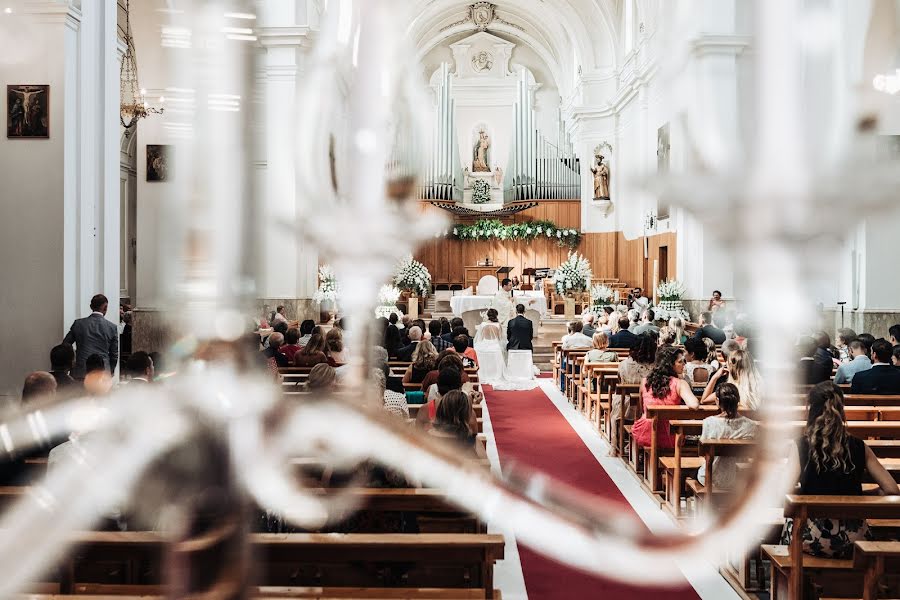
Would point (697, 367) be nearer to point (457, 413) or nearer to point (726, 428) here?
point (726, 428)

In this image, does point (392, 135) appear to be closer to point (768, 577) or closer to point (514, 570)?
point (514, 570)

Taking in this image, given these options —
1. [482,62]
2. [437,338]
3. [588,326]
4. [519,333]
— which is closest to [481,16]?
[482,62]

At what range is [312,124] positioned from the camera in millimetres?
484

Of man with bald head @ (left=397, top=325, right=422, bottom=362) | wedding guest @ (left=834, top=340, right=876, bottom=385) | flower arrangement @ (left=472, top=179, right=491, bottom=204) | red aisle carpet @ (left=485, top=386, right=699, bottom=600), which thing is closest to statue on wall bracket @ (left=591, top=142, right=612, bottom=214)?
flower arrangement @ (left=472, top=179, right=491, bottom=204)

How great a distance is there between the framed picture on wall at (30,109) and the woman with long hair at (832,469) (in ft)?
25.4

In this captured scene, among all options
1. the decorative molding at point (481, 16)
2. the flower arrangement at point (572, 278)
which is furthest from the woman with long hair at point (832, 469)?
the decorative molding at point (481, 16)

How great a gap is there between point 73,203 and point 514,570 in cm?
615

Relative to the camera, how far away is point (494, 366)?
42.2 feet

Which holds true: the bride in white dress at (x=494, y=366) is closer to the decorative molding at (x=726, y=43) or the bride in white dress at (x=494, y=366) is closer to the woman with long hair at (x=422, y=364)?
the woman with long hair at (x=422, y=364)

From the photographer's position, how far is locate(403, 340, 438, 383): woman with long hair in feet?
21.8

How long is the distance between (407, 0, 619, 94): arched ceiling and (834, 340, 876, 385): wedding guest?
16114 mm

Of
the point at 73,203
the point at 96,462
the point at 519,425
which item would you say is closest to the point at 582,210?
the point at 519,425

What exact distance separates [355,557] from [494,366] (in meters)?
9.94

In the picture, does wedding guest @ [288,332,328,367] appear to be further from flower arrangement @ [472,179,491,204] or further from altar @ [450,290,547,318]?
flower arrangement @ [472,179,491,204]
